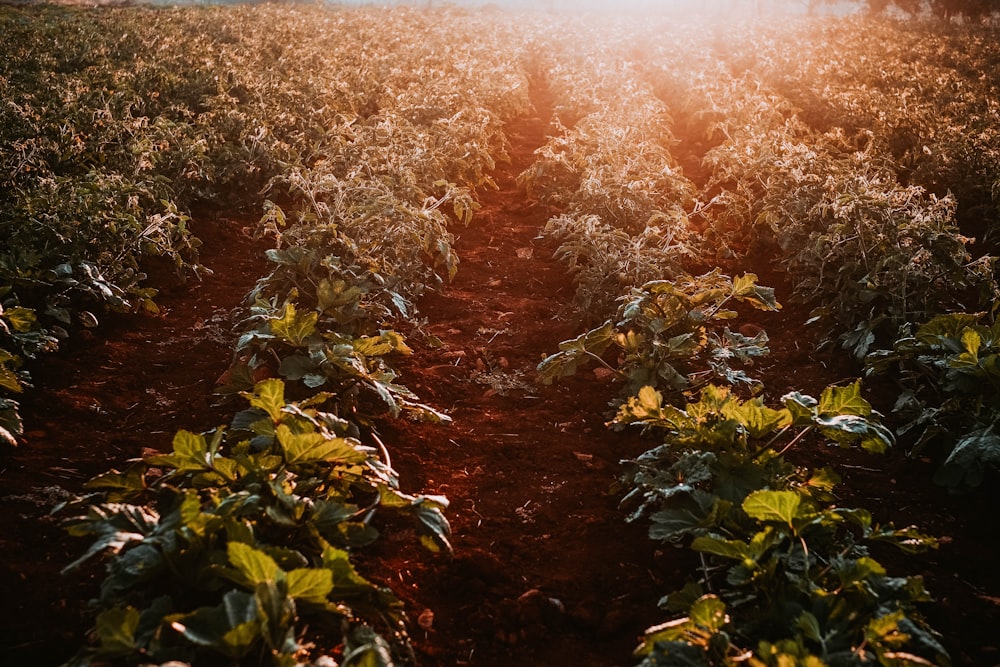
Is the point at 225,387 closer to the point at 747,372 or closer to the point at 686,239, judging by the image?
the point at 747,372

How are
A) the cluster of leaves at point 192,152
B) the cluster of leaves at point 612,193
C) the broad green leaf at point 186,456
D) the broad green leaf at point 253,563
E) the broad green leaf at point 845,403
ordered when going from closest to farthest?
the broad green leaf at point 253,563 → the broad green leaf at point 186,456 → the broad green leaf at point 845,403 → the cluster of leaves at point 192,152 → the cluster of leaves at point 612,193

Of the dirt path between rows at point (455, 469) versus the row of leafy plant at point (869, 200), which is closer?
the dirt path between rows at point (455, 469)

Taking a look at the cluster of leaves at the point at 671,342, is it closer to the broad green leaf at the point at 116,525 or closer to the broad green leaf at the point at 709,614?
the broad green leaf at the point at 709,614

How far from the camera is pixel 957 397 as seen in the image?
2936 mm

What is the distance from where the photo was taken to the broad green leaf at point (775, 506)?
191 centimetres

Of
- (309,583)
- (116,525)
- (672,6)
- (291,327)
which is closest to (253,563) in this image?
(309,583)

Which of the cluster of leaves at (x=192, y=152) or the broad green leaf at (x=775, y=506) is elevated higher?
the cluster of leaves at (x=192, y=152)

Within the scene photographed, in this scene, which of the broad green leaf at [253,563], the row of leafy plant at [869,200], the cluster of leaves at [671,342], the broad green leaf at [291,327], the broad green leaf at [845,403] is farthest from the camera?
the row of leafy plant at [869,200]

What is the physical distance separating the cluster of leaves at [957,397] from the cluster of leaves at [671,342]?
62 cm

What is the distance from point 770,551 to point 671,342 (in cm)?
136

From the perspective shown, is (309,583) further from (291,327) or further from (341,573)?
(291,327)

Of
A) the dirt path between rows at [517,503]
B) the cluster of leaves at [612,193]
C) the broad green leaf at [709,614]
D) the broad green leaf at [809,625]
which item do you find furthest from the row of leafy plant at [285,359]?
the broad green leaf at [809,625]

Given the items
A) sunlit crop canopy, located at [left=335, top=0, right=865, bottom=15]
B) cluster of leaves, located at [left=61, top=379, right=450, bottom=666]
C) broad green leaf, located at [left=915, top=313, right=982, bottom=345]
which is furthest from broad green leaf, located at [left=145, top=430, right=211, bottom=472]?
sunlit crop canopy, located at [left=335, top=0, right=865, bottom=15]

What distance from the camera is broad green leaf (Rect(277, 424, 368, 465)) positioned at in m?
2.10
